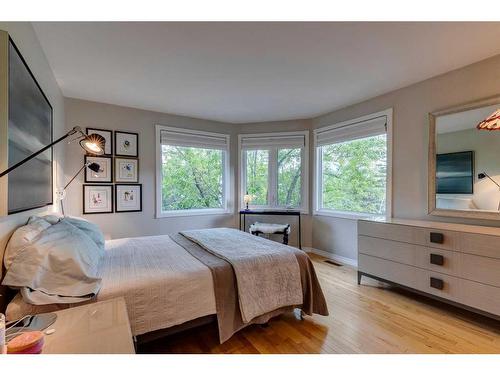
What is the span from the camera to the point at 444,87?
2.57m

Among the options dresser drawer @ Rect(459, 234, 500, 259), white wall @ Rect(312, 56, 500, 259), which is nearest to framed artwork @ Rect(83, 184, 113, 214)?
white wall @ Rect(312, 56, 500, 259)

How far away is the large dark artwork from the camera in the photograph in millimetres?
1288

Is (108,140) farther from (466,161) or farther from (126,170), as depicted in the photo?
(466,161)

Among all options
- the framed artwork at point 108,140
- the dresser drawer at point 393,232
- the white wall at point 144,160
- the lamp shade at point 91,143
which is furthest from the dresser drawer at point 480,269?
the framed artwork at point 108,140

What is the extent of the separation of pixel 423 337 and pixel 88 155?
4.10 meters

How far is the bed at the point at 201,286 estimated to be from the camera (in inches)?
57.4

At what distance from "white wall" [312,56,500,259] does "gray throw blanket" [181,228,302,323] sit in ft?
5.91

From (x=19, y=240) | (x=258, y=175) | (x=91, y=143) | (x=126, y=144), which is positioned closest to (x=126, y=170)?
(x=126, y=144)

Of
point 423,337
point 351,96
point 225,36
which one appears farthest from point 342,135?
point 423,337

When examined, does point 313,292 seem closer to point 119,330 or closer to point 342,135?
Answer: point 119,330

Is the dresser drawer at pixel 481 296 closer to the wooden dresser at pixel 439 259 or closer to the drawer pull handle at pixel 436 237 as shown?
the wooden dresser at pixel 439 259

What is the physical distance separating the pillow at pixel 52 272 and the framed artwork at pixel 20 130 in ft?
0.83

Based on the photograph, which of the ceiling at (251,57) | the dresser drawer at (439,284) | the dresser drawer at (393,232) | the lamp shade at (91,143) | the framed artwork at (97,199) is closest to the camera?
the lamp shade at (91,143)

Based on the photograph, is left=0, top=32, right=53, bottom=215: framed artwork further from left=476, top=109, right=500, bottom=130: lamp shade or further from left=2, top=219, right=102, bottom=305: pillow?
left=476, top=109, right=500, bottom=130: lamp shade
